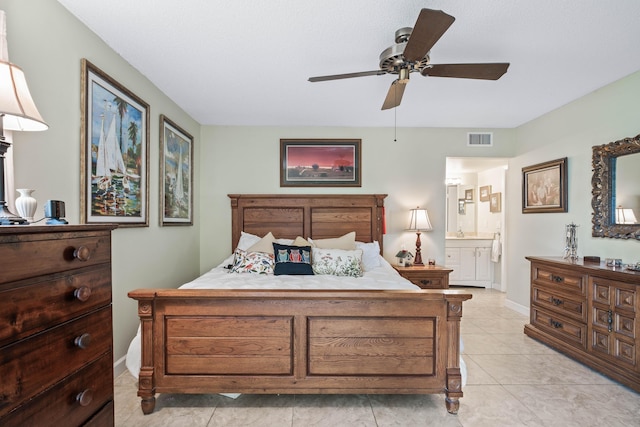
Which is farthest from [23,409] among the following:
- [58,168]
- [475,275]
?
[475,275]

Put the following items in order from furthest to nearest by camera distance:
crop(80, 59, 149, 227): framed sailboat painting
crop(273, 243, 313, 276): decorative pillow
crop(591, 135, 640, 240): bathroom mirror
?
crop(273, 243, 313, 276): decorative pillow < crop(591, 135, 640, 240): bathroom mirror < crop(80, 59, 149, 227): framed sailboat painting

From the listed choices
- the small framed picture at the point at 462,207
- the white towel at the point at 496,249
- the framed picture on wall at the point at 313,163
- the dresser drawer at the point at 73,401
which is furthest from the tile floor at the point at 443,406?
the small framed picture at the point at 462,207

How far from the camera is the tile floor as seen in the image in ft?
6.58

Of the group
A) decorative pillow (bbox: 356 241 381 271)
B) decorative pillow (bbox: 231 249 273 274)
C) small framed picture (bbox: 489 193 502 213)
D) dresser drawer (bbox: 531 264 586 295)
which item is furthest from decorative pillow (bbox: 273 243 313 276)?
small framed picture (bbox: 489 193 502 213)

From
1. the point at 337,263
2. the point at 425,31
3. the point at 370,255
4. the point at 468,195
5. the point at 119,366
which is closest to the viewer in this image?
the point at 425,31

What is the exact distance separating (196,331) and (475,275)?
5268mm

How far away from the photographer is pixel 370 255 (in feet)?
12.7

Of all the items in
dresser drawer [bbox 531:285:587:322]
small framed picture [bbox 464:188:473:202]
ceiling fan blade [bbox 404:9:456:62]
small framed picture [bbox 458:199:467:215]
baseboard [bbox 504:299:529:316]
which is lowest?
baseboard [bbox 504:299:529:316]

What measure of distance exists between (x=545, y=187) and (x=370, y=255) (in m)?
2.25

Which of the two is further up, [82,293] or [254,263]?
[82,293]

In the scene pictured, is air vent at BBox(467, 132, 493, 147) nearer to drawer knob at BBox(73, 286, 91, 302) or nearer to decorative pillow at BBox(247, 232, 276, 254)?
decorative pillow at BBox(247, 232, 276, 254)

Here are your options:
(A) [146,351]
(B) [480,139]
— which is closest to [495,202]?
(B) [480,139]

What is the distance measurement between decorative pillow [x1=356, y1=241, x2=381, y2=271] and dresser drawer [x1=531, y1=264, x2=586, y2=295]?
1.64 metres

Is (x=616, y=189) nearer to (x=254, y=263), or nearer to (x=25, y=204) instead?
(x=254, y=263)
